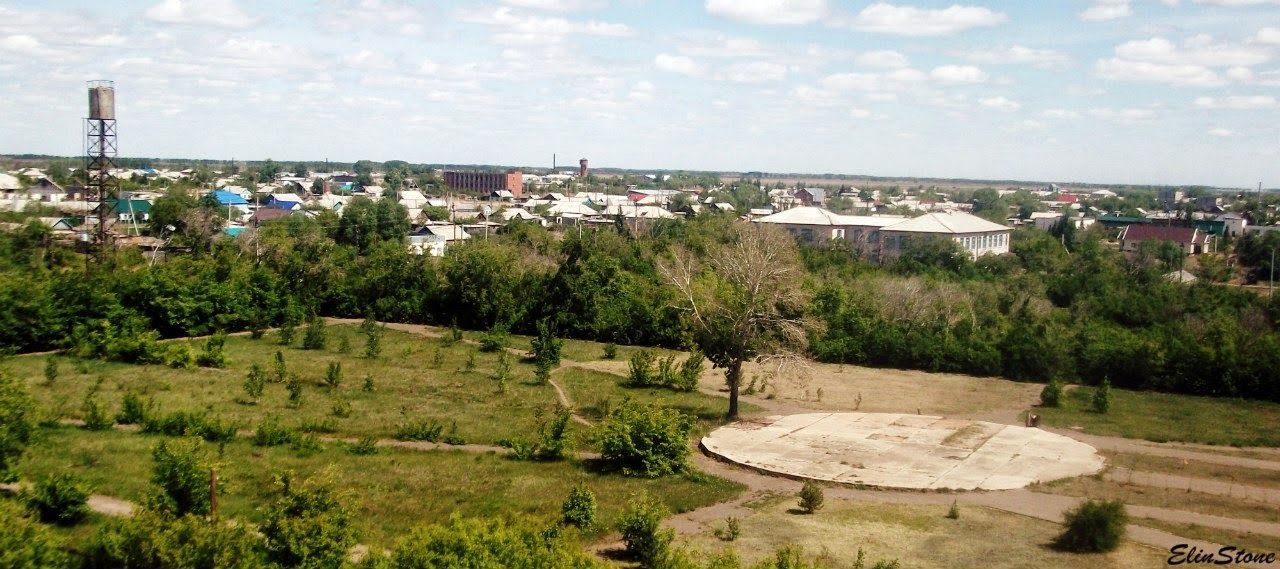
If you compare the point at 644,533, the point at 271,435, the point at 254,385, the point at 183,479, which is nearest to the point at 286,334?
the point at 254,385

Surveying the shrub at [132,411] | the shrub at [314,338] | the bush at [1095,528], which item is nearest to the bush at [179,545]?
the shrub at [132,411]

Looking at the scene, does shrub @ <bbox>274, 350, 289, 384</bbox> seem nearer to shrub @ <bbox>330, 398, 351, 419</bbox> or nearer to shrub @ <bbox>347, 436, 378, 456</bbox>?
shrub @ <bbox>330, 398, 351, 419</bbox>

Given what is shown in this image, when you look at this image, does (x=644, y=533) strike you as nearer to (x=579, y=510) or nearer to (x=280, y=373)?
(x=579, y=510)

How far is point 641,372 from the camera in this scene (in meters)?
28.7

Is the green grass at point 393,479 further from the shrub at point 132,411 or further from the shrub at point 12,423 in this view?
the shrub at point 132,411

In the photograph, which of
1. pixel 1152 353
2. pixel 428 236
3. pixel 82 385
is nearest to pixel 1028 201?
pixel 428 236

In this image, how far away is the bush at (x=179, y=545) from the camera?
10.9 m

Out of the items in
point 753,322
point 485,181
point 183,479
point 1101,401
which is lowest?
point 1101,401

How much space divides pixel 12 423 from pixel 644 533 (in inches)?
380

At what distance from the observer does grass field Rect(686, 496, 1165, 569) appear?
Result: 1438 centimetres

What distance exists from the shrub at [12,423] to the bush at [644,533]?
361 inches

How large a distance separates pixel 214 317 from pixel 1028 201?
400 feet

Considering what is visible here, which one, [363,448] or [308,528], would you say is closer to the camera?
[308,528]

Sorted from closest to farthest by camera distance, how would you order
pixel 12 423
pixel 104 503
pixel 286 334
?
pixel 12 423, pixel 104 503, pixel 286 334
